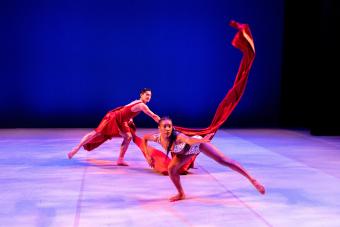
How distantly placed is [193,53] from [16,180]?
19.8ft

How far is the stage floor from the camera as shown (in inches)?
171

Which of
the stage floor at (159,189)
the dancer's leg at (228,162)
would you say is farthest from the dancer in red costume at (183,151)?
the stage floor at (159,189)

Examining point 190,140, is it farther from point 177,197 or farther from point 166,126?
point 177,197

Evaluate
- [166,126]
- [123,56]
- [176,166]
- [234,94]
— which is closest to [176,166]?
[176,166]

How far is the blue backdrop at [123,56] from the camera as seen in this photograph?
35.1ft

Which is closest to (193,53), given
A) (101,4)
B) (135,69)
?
(135,69)

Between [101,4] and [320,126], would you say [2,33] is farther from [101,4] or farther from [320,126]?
[320,126]

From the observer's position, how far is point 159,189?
5.40 m

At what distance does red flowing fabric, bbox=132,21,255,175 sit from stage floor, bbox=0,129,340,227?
0.62ft

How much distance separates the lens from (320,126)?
9781mm

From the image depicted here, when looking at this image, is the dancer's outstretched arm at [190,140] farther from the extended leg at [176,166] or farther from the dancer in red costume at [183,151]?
the extended leg at [176,166]

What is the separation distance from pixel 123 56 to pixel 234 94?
214 inches

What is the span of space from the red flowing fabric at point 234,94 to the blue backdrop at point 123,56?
178 inches

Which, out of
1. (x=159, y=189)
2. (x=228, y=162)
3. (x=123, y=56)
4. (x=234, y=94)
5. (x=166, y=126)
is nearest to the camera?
(x=166, y=126)
